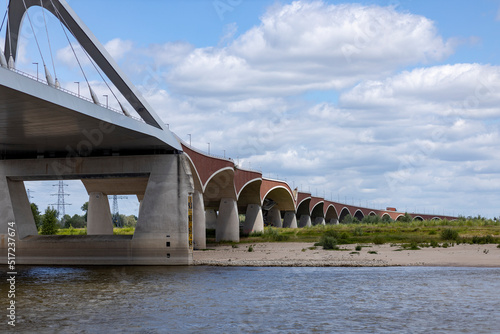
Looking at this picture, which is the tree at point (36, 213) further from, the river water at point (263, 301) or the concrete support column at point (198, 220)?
the river water at point (263, 301)

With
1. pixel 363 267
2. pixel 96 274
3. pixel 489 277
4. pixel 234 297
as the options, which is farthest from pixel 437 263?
pixel 96 274

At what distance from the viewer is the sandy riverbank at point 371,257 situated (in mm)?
42781

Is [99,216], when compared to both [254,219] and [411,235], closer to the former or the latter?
[254,219]

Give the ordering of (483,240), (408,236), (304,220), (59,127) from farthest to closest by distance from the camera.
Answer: (304,220)
(408,236)
(483,240)
(59,127)

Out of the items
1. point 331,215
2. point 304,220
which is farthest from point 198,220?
point 331,215

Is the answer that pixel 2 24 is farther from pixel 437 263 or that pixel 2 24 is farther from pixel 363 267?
pixel 437 263

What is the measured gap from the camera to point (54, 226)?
88.6m

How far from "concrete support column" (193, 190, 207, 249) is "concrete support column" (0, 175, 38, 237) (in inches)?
640

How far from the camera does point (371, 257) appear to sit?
154 feet

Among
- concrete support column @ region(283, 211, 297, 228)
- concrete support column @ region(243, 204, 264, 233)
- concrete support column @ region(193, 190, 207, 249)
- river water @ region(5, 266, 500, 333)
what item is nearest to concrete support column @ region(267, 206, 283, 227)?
concrete support column @ region(283, 211, 297, 228)

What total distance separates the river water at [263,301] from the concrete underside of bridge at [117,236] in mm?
4293

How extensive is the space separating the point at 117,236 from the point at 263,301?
2122 centimetres

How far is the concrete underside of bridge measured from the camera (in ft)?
147

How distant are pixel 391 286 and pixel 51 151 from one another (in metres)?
28.2
